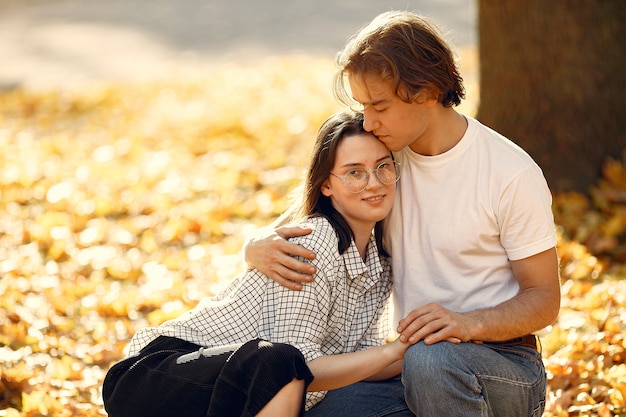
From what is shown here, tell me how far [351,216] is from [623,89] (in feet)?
11.5

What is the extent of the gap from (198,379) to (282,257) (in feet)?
1.72

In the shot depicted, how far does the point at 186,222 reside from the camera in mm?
6242

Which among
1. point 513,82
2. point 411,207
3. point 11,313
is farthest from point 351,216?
point 513,82

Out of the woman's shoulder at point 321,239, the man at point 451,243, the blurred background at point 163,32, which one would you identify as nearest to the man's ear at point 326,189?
the woman's shoulder at point 321,239

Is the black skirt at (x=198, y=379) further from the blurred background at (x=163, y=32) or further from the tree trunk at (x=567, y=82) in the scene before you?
the blurred background at (x=163, y=32)

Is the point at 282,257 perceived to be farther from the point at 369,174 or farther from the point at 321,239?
the point at 369,174

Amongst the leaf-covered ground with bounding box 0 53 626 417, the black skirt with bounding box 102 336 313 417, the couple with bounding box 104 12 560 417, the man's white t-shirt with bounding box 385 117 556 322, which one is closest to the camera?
the black skirt with bounding box 102 336 313 417

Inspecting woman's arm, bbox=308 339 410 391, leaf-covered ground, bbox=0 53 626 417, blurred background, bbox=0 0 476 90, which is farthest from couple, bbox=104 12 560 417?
blurred background, bbox=0 0 476 90

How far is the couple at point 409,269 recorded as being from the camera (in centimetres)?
292

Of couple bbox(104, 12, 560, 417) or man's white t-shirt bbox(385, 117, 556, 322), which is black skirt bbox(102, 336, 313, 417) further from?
man's white t-shirt bbox(385, 117, 556, 322)

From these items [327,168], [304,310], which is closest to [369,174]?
[327,168]

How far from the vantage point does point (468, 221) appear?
10.2 feet

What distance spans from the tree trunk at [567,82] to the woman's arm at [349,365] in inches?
129

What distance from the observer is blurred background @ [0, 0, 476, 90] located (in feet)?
40.9
